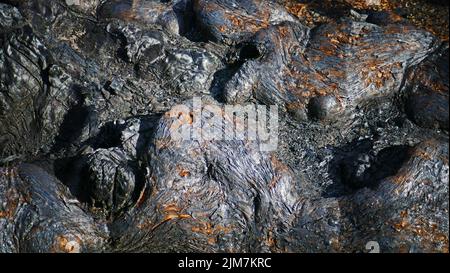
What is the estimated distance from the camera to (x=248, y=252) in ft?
18.4

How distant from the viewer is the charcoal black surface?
217 inches

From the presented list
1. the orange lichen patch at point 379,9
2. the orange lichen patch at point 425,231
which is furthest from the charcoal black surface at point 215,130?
the orange lichen patch at point 379,9

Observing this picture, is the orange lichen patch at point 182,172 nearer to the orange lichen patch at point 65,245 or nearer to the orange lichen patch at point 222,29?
the orange lichen patch at point 65,245

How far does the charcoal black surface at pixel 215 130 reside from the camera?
552cm

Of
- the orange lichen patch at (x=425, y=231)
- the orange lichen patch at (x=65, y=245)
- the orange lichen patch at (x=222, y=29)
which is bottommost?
the orange lichen patch at (x=65, y=245)

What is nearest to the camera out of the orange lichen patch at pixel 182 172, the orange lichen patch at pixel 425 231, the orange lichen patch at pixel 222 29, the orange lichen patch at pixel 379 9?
the orange lichen patch at pixel 425 231

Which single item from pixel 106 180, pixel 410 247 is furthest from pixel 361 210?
pixel 106 180

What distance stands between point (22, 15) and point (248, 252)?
3.98m

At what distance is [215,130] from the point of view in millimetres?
5840

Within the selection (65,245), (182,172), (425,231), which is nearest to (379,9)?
(425,231)

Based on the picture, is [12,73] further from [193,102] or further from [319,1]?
[319,1]

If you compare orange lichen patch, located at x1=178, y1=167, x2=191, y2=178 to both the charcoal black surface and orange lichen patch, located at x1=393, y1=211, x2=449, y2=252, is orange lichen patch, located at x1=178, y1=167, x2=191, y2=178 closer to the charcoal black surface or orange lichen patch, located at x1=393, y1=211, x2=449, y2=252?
the charcoal black surface

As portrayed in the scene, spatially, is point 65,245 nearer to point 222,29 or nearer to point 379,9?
point 222,29

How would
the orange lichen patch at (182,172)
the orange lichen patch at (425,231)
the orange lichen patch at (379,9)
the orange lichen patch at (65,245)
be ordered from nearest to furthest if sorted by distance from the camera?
the orange lichen patch at (425,231), the orange lichen patch at (65,245), the orange lichen patch at (182,172), the orange lichen patch at (379,9)
